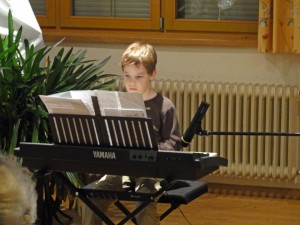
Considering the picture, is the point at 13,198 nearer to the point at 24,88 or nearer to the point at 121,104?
the point at 121,104

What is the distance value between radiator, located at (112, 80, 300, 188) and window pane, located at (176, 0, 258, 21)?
0.54 metres

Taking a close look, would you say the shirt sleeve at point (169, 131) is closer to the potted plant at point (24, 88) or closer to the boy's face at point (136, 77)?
the boy's face at point (136, 77)

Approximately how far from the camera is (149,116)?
3.24 m

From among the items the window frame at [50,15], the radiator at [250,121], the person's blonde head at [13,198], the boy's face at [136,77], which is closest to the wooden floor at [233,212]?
the radiator at [250,121]

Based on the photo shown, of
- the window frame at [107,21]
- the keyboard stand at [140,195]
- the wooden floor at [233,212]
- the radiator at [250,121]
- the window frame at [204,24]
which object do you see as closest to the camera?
Result: the keyboard stand at [140,195]

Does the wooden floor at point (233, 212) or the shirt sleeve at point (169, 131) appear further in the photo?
the wooden floor at point (233, 212)

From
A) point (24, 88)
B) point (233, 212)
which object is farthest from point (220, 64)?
point (24, 88)

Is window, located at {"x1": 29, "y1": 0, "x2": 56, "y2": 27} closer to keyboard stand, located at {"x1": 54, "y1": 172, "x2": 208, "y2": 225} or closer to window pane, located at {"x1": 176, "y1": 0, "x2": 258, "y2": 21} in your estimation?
window pane, located at {"x1": 176, "y1": 0, "x2": 258, "y2": 21}

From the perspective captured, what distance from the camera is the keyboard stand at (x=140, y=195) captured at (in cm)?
273

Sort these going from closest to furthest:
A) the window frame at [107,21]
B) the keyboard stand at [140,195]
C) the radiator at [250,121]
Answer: the keyboard stand at [140,195] < the radiator at [250,121] < the window frame at [107,21]

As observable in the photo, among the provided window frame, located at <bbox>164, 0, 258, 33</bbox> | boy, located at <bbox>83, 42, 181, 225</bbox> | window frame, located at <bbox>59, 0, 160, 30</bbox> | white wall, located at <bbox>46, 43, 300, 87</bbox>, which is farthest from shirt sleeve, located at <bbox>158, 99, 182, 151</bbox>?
window frame, located at <bbox>59, 0, 160, 30</bbox>

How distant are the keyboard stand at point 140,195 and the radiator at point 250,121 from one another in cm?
174

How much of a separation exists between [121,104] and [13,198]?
1.73m

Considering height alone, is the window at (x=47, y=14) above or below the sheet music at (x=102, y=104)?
above
